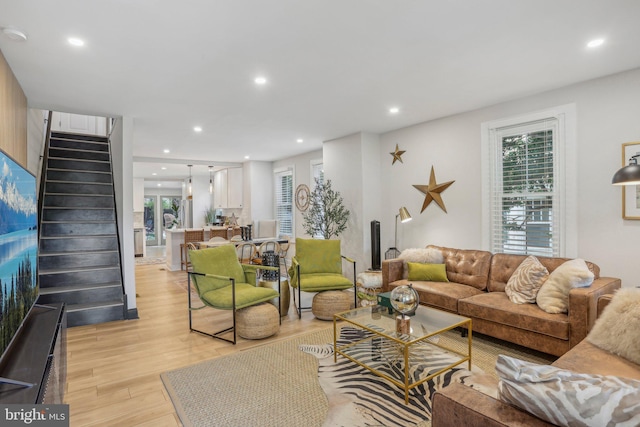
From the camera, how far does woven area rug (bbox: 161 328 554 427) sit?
2.27 meters

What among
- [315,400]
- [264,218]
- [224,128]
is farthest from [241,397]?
[264,218]

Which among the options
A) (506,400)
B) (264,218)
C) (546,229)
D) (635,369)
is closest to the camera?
(506,400)

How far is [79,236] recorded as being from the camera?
16.1ft

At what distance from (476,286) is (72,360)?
4.34 metres

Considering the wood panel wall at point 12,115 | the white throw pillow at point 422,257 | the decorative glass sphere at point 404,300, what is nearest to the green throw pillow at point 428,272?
the white throw pillow at point 422,257

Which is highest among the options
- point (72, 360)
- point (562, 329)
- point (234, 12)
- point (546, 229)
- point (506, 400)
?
point (234, 12)

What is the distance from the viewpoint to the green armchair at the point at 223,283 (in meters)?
3.61

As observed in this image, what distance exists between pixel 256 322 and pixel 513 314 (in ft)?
8.29

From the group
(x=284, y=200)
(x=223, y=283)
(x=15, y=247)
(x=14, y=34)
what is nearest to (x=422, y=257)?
(x=223, y=283)

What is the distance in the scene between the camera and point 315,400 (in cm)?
245

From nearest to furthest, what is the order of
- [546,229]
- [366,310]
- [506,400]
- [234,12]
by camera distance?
[506,400]
[234,12]
[366,310]
[546,229]

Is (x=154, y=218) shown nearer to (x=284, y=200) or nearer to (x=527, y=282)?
(x=284, y=200)

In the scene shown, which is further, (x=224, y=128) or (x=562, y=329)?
(x=224, y=128)

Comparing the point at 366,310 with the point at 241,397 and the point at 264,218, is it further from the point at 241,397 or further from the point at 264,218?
the point at 264,218
